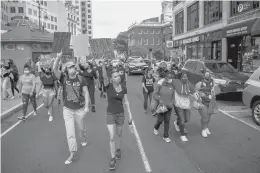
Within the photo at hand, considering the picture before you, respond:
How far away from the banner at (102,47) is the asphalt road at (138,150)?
13.8 ft

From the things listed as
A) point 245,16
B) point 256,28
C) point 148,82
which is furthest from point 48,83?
point 245,16

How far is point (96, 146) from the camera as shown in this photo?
238 inches

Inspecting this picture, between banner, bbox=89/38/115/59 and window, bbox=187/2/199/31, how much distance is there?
791 inches

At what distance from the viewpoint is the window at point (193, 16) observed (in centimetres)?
2933

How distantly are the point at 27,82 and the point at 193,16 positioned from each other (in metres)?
25.6

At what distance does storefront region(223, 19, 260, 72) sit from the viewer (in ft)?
57.8

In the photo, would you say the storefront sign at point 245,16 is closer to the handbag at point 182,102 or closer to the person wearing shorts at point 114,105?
the handbag at point 182,102

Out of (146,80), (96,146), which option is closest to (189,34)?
(146,80)

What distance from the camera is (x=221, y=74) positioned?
11.8 metres

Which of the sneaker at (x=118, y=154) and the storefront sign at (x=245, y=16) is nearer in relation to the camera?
the sneaker at (x=118, y=154)

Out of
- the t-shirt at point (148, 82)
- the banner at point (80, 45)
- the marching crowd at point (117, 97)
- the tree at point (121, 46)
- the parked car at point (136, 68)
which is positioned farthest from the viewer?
the tree at point (121, 46)

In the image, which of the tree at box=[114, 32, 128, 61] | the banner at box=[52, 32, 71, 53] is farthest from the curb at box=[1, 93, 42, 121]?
the tree at box=[114, 32, 128, 61]

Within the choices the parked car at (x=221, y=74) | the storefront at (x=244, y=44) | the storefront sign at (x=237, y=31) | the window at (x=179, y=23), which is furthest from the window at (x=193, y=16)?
the parked car at (x=221, y=74)

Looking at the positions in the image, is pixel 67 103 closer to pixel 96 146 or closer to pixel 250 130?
pixel 96 146
